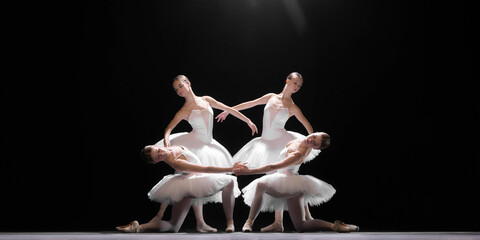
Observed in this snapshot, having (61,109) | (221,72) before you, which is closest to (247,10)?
(221,72)

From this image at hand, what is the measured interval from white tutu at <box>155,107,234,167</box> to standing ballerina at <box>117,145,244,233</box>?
0.83 ft

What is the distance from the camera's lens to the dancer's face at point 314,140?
3.47 metres

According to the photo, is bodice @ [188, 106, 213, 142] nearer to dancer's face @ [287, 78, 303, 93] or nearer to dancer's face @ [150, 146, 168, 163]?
dancer's face @ [150, 146, 168, 163]

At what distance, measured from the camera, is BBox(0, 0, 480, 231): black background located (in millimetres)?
4656

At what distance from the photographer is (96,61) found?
487 cm

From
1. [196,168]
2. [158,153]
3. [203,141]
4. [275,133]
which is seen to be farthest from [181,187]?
[275,133]

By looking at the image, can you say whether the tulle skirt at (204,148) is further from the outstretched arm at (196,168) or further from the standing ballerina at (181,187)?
the outstretched arm at (196,168)

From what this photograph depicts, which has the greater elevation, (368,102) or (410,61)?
(410,61)

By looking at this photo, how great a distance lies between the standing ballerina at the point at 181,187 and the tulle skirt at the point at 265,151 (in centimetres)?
33

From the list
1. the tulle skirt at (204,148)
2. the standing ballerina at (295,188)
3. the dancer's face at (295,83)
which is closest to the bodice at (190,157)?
the tulle skirt at (204,148)

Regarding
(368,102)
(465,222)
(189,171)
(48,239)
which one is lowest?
(465,222)

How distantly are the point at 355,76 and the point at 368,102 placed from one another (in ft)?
0.89

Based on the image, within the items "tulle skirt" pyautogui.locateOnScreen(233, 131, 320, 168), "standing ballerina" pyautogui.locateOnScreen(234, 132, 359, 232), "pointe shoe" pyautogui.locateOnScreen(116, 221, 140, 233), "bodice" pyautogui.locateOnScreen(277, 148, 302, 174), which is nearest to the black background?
"tulle skirt" pyautogui.locateOnScreen(233, 131, 320, 168)

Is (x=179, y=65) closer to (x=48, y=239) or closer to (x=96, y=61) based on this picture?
(x=96, y=61)
